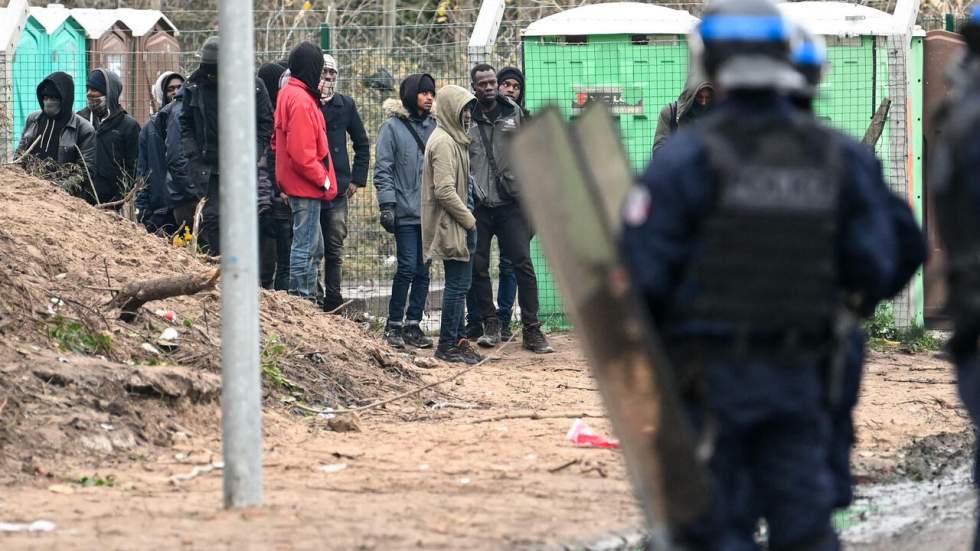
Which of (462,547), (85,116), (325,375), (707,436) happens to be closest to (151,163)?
(85,116)

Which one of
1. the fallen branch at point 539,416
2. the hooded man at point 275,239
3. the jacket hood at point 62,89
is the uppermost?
the jacket hood at point 62,89

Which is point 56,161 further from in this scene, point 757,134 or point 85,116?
point 757,134

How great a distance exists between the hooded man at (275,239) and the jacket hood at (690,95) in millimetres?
2960

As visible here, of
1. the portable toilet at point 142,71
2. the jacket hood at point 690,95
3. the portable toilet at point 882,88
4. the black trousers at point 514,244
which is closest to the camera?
the jacket hood at point 690,95

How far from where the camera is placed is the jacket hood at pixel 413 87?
11.7 m

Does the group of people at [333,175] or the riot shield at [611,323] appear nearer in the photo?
the riot shield at [611,323]

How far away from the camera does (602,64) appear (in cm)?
1311

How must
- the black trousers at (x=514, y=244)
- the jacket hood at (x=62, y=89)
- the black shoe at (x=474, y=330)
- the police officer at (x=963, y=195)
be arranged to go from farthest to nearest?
the jacket hood at (x=62, y=89) → the black shoe at (x=474, y=330) → the black trousers at (x=514, y=244) → the police officer at (x=963, y=195)

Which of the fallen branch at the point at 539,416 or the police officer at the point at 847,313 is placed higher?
the police officer at the point at 847,313

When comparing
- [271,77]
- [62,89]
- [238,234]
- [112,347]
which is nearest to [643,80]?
[271,77]

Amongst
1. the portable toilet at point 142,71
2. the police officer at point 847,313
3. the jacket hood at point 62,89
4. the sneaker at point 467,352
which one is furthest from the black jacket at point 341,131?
the police officer at point 847,313

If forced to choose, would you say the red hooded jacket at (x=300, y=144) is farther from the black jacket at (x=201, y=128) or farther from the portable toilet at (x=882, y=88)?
the portable toilet at (x=882, y=88)

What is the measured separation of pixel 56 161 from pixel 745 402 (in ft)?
32.5

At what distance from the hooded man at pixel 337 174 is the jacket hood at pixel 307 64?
24.2 inches
